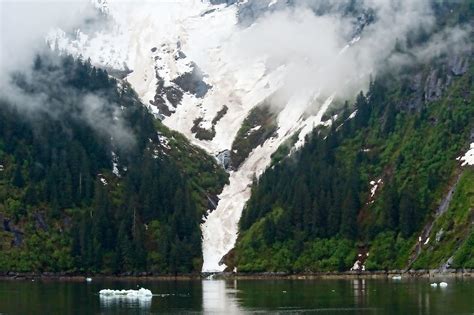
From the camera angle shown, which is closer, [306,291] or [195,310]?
[195,310]

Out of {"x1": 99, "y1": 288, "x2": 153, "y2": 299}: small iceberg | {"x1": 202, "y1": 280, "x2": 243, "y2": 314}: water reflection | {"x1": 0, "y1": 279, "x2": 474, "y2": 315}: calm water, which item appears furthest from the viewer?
{"x1": 99, "y1": 288, "x2": 153, "y2": 299}: small iceberg

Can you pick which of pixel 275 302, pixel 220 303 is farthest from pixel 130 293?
pixel 275 302

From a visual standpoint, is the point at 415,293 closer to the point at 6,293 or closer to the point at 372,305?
the point at 372,305

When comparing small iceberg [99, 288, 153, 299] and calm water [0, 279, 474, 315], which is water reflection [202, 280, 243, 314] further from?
small iceberg [99, 288, 153, 299]

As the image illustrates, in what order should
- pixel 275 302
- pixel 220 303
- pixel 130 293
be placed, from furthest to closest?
1. pixel 130 293
2. pixel 220 303
3. pixel 275 302

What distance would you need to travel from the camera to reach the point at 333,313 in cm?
14262

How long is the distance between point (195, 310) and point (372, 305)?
2647 centimetres

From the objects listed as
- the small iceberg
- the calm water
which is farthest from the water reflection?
the small iceberg

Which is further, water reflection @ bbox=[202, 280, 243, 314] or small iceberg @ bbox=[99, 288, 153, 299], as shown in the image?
small iceberg @ bbox=[99, 288, 153, 299]

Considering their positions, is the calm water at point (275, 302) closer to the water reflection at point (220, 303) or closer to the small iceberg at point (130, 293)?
the water reflection at point (220, 303)

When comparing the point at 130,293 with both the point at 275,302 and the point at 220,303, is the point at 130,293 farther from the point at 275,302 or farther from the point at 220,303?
the point at 275,302

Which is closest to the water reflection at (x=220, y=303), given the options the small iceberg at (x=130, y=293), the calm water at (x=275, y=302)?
the calm water at (x=275, y=302)

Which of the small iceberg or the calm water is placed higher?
the small iceberg

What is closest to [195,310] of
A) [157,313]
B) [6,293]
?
[157,313]
